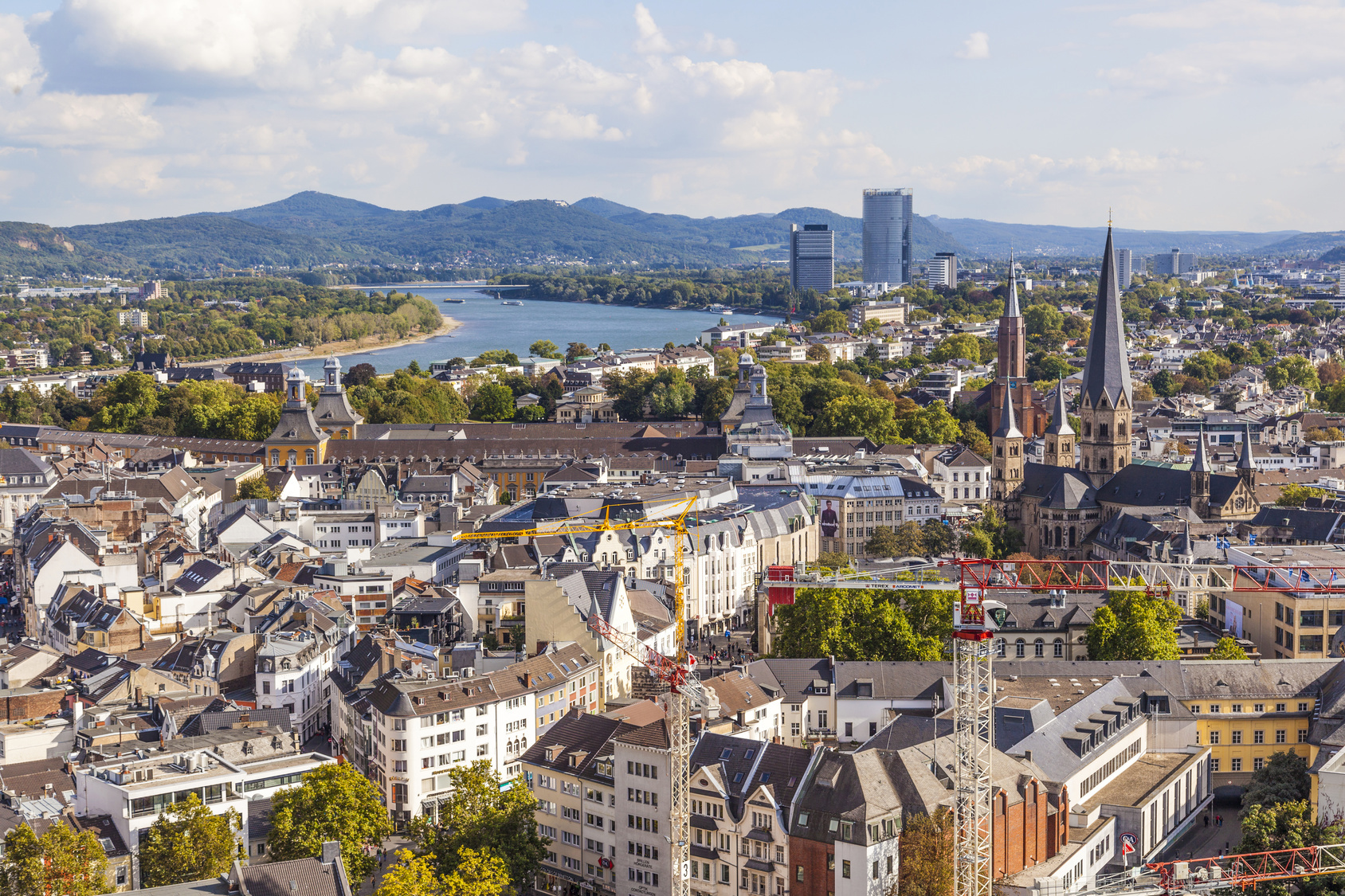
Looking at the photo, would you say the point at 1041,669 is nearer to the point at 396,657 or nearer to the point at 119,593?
the point at 396,657

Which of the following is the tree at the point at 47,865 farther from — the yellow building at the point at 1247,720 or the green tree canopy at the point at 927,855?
the yellow building at the point at 1247,720

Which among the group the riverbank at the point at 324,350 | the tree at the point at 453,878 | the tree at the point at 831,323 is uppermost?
the tree at the point at 831,323

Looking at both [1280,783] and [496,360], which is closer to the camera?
[1280,783]

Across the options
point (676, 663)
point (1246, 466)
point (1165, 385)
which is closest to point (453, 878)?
point (676, 663)

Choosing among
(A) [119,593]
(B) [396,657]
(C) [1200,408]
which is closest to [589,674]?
(B) [396,657]

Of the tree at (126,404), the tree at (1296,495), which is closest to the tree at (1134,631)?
the tree at (1296,495)

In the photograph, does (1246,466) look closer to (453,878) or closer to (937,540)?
(937,540)
